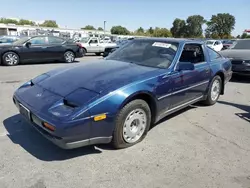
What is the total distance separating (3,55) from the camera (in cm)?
1039

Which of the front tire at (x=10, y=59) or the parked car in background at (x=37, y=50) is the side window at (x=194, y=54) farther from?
the front tire at (x=10, y=59)

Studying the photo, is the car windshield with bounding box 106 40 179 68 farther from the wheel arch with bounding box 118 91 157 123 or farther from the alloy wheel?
the alloy wheel

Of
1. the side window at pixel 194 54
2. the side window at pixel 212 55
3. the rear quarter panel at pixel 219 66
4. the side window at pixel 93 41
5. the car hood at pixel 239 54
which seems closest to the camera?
the side window at pixel 194 54

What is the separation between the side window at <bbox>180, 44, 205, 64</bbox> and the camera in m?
4.57

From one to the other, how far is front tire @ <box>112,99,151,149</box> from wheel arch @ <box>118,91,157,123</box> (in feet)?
0.18

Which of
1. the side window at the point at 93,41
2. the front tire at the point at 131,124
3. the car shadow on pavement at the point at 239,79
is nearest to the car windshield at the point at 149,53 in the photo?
the front tire at the point at 131,124

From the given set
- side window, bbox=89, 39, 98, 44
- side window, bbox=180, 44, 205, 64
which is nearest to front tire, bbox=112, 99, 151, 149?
side window, bbox=180, 44, 205, 64

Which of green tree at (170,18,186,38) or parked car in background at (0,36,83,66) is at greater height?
green tree at (170,18,186,38)

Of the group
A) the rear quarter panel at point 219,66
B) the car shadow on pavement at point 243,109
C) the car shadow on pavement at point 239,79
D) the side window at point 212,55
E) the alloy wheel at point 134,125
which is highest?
the side window at point 212,55

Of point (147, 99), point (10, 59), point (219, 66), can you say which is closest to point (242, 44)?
point (219, 66)

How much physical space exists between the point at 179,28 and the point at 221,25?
16.4 m

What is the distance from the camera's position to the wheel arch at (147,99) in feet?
10.0

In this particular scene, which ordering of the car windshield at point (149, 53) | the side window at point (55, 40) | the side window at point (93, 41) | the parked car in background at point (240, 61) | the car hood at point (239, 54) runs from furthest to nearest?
the side window at point (93, 41) → the side window at point (55, 40) → the car hood at point (239, 54) → the parked car in background at point (240, 61) → the car windshield at point (149, 53)

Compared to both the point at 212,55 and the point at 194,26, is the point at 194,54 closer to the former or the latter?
the point at 212,55
